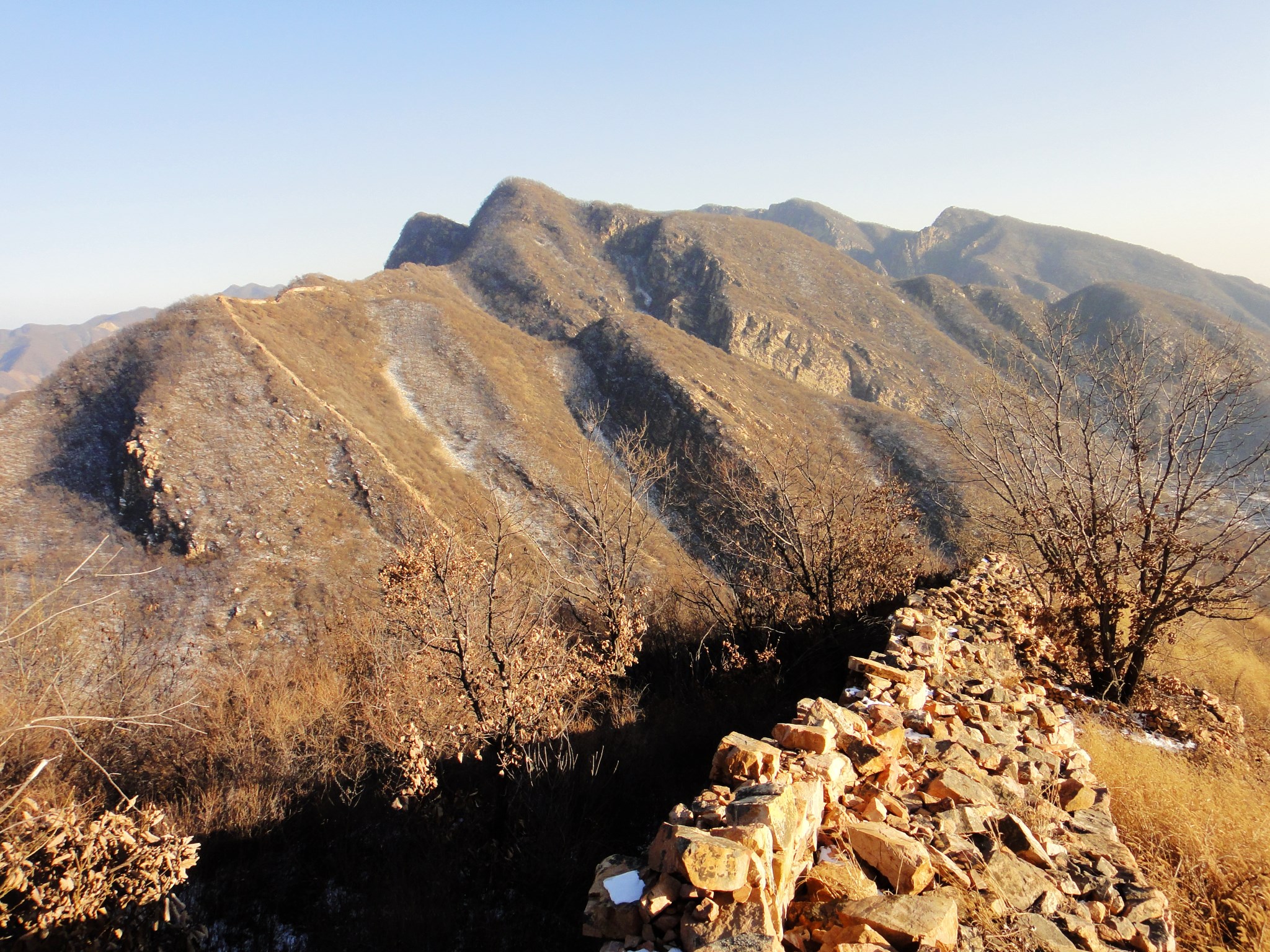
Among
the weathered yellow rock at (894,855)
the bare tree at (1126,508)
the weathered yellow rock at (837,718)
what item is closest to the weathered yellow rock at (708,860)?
the weathered yellow rock at (894,855)

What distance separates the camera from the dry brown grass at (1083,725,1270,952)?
4.05 metres

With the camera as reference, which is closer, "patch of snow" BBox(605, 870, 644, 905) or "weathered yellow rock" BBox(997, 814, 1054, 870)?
"patch of snow" BBox(605, 870, 644, 905)

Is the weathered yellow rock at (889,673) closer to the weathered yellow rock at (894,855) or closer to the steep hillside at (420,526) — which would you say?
the steep hillside at (420,526)

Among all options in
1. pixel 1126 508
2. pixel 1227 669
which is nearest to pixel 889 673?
pixel 1126 508

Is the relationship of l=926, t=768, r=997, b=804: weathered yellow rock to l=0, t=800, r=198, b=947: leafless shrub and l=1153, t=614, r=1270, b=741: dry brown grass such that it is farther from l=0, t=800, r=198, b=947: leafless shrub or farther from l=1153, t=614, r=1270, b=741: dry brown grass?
l=1153, t=614, r=1270, b=741: dry brown grass

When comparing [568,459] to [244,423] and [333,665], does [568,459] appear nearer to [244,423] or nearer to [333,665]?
[244,423]

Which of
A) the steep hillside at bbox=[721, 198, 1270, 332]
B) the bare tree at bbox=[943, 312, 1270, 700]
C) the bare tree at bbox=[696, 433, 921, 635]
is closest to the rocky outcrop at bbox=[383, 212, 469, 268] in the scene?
the bare tree at bbox=[696, 433, 921, 635]

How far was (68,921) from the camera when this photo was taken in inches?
173

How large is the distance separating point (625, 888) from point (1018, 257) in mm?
166828

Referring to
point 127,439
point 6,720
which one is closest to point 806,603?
point 6,720

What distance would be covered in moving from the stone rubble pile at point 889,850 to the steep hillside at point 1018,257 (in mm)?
113019

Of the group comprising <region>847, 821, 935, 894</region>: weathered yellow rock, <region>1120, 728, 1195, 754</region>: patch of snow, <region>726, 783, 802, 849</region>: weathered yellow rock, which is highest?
<region>726, 783, 802, 849</region>: weathered yellow rock

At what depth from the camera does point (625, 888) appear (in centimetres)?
368

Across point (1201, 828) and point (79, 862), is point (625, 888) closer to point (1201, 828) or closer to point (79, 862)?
point (79, 862)
